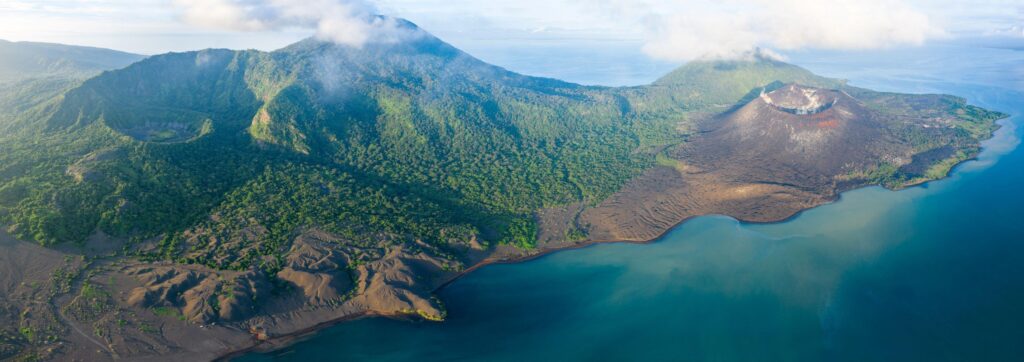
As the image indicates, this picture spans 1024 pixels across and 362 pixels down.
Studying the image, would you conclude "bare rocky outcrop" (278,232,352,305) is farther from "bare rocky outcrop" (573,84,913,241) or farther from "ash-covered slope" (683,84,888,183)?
"ash-covered slope" (683,84,888,183)

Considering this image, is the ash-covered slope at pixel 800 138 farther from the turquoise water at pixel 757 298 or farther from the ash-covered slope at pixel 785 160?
the turquoise water at pixel 757 298

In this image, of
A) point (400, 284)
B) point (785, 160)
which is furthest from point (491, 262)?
point (785, 160)

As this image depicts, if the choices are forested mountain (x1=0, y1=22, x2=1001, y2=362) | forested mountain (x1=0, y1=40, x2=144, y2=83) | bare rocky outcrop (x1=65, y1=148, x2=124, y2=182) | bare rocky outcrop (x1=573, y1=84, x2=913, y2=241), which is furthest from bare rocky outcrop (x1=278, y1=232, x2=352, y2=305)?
forested mountain (x1=0, y1=40, x2=144, y2=83)

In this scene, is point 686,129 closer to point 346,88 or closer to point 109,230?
point 346,88

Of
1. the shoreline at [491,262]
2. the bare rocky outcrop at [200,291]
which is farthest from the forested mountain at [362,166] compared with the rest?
the shoreline at [491,262]

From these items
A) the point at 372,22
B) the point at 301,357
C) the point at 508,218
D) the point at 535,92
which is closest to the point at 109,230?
the point at 301,357

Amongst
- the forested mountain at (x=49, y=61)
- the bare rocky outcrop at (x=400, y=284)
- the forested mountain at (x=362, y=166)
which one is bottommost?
the bare rocky outcrop at (x=400, y=284)

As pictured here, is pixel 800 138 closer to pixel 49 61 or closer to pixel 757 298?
pixel 757 298
